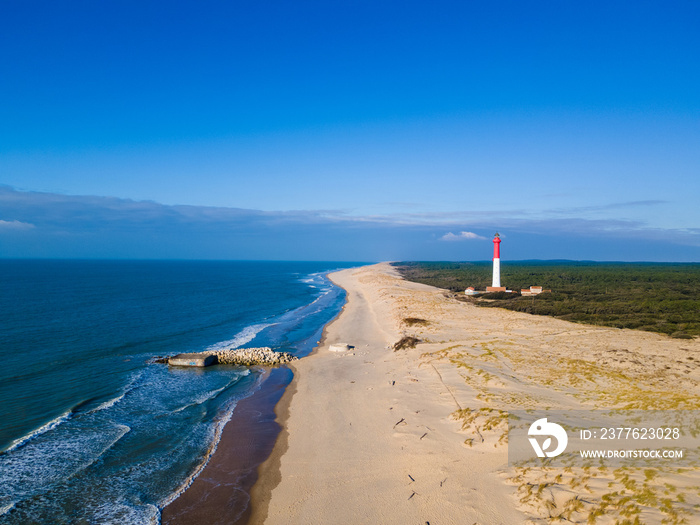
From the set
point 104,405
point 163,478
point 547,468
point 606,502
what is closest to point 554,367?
point 547,468

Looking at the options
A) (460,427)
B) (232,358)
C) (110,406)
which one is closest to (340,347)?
(232,358)

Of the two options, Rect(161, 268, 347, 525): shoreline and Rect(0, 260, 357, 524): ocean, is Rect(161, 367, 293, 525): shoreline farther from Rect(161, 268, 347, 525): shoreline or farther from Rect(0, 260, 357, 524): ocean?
Rect(0, 260, 357, 524): ocean

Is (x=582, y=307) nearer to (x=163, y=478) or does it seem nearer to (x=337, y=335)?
(x=337, y=335)

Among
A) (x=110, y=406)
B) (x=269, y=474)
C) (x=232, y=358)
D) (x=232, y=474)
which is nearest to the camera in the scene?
(x=269, y=474)

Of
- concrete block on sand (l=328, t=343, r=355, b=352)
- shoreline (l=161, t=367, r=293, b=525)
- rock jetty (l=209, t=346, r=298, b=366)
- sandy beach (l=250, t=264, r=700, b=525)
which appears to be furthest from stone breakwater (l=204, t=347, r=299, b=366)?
shoreline (l=161, t=367, r=293, b=525)

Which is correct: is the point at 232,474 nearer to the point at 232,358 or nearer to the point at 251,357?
the point at 251,357

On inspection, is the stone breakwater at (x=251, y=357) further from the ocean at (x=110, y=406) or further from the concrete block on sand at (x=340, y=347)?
the concrete block on sand at (x=340, y=347)
